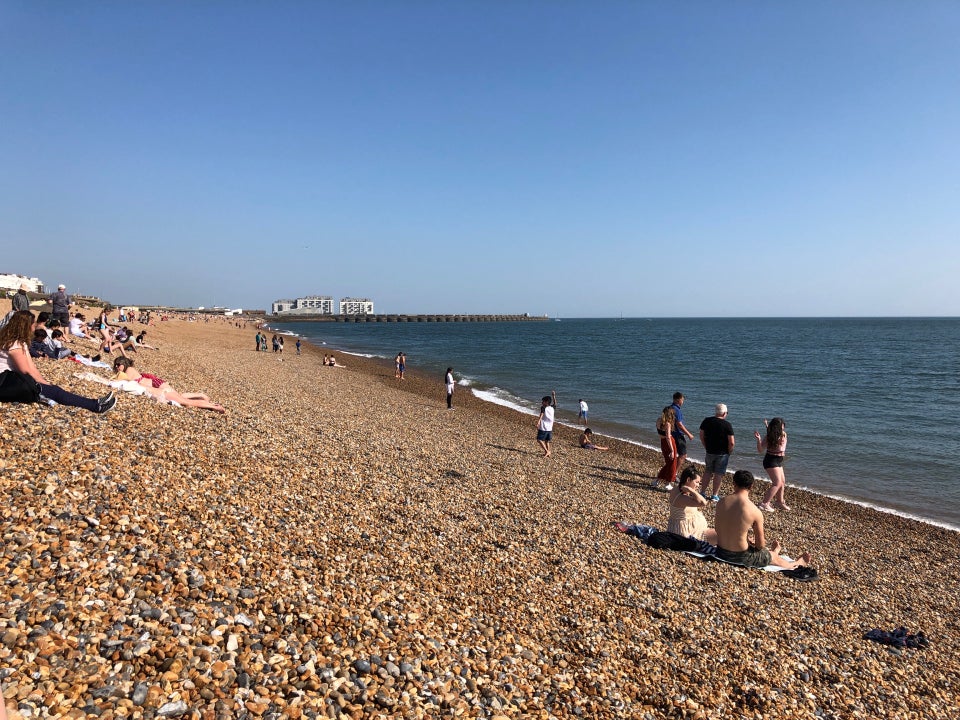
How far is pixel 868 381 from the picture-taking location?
37.9m

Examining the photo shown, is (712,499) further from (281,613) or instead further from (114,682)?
(114,682)

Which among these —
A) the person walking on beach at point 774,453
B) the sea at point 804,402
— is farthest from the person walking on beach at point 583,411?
the person walking on beach at point 774,453

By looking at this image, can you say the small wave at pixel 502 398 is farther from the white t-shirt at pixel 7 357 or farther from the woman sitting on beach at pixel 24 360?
the white t-shirt at pixel 7 357

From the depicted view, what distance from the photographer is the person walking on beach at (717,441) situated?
10.7 m

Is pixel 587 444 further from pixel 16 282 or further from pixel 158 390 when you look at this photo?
pixel 16 282

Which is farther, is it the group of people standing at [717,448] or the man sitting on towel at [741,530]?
the group of people standing at [717,448]

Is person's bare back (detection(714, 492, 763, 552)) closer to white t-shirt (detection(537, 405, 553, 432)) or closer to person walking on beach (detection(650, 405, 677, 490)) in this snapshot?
person walking on beach (detection(650, 405, 677, 490))

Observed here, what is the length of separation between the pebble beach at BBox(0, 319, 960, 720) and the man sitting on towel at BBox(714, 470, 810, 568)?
0.29 m

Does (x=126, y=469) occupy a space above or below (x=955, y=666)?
above

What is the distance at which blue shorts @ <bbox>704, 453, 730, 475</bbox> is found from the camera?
11.1 m

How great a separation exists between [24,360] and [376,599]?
6988 millimetres

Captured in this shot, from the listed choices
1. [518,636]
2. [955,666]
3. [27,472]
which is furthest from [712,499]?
[27,472]

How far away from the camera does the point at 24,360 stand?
799 cm

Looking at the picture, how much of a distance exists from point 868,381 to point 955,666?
1539 inches
